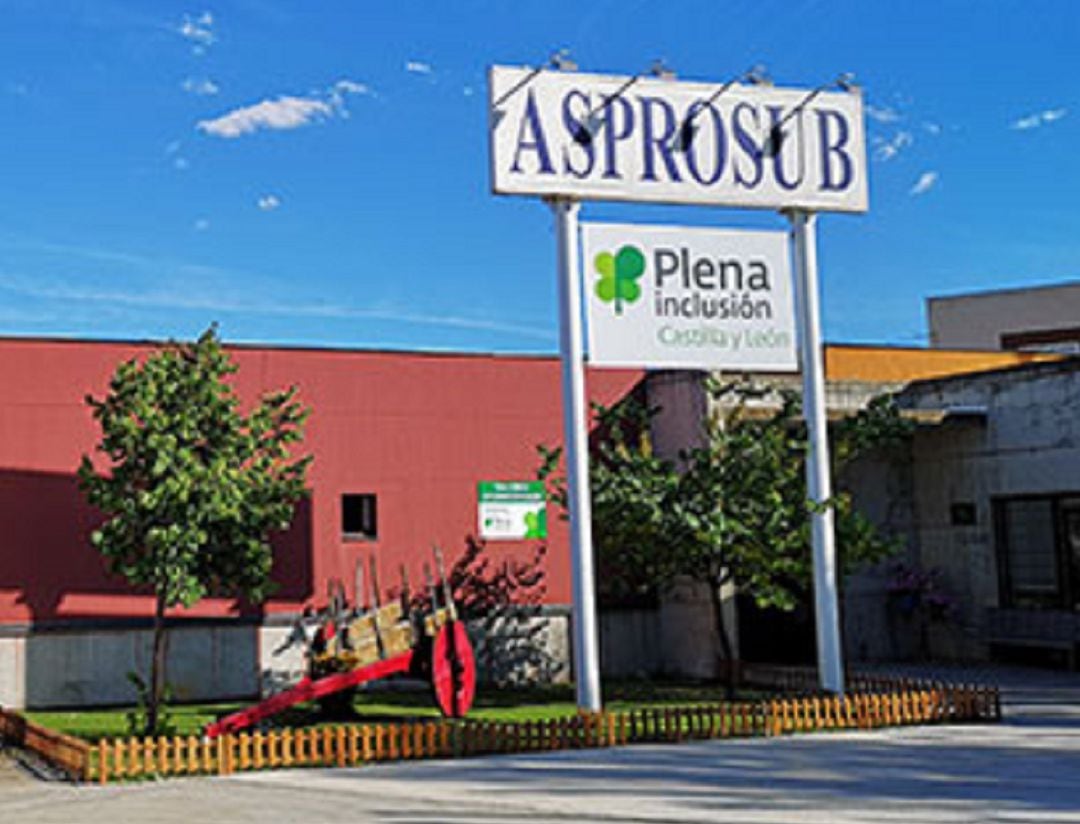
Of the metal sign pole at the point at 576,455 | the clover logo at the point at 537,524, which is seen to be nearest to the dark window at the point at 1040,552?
the clover logo at the point at 537,524

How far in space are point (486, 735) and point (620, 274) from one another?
681 cm

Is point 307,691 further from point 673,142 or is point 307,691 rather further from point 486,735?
point 673,142

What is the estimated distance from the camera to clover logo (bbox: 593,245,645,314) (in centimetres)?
1944

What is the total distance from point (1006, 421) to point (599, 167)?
13002 mm

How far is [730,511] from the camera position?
20.8 m

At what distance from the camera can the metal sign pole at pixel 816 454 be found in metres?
20.2

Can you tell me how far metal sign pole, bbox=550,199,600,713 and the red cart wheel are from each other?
7.17ft

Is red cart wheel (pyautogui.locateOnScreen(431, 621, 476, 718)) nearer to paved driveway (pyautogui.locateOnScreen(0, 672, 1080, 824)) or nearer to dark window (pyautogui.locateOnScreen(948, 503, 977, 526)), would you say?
paved driveway (pyautogui.locateOnScreen(0, 672, 1080, 824))

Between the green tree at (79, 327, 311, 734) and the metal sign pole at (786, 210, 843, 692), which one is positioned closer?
the green tree at (79, 327, 311, 734)

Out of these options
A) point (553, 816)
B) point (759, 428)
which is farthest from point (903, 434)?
point (553, 816)

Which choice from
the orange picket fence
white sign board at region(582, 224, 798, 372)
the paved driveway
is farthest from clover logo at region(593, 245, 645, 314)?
the paved driveway

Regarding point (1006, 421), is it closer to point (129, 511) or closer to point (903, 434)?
point (903, 434)

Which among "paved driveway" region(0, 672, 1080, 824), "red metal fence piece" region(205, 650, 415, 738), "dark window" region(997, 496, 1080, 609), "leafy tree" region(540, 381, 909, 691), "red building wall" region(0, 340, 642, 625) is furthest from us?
"dark window" region(997, 496, 1080, 609)

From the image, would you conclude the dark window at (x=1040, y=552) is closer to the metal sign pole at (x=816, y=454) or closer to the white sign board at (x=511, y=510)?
the metal sign pole at (x=816, y=454)
